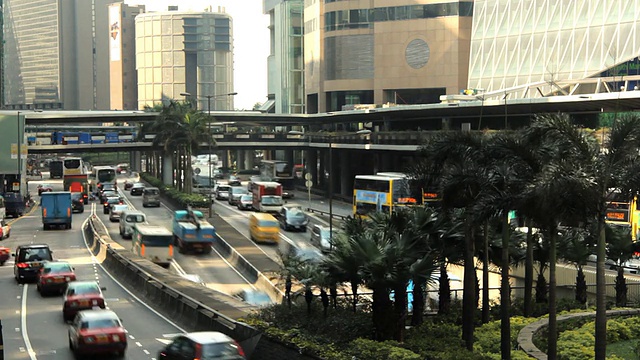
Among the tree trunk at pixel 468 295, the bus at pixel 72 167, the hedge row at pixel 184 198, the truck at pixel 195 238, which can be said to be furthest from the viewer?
the bus at pixel 72 167

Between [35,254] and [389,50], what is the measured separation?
294 ft

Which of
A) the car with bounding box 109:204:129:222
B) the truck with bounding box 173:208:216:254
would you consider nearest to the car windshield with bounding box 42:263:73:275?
the truck with bounding box 173:208:216:254

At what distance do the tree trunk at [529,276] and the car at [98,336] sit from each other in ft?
38.7

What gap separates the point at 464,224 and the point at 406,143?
195 feet

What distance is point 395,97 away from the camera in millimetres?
132000

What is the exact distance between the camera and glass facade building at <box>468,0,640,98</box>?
310ft

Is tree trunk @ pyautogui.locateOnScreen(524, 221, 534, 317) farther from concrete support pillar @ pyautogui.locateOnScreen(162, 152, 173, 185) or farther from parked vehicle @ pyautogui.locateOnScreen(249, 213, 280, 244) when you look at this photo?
concrete support pillar @ pyautogui.locateOnScreen(162, 152, 173, 185)

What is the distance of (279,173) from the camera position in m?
120

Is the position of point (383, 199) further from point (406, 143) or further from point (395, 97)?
point (395, 97)

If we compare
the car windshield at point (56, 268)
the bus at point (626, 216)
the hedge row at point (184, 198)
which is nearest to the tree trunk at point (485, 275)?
the car windshield at point (56, 268)

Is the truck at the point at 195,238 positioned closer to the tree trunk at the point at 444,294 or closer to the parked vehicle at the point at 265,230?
the parked vehicle at the point at 265,230

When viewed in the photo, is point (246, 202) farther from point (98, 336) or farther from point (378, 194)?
point (98, 336)

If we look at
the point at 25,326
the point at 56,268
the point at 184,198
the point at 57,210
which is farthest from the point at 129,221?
the point at 25,326

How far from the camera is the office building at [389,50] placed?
12669cm
